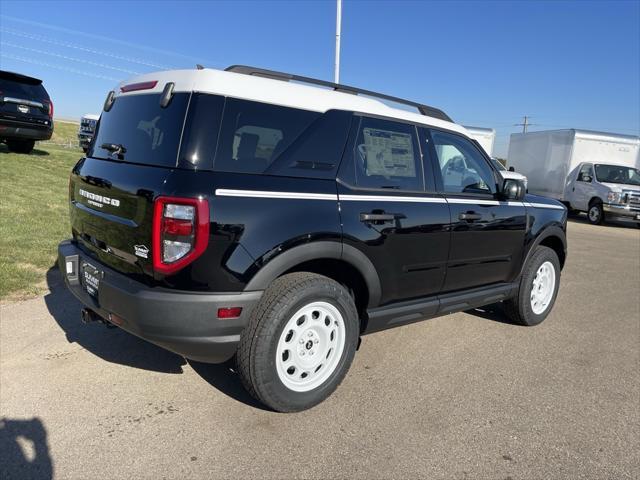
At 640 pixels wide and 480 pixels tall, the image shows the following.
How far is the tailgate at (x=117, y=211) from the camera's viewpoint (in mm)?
2637

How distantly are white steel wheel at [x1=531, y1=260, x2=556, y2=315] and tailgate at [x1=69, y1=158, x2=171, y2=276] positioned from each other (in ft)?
12.3

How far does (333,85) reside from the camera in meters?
3.51

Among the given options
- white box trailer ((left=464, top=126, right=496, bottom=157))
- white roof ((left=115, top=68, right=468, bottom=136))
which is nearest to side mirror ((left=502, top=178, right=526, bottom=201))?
white roof ((left=115, top=68, right=468, bottom=136))

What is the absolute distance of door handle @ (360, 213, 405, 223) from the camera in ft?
10.4

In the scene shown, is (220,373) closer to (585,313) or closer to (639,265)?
(585,313)

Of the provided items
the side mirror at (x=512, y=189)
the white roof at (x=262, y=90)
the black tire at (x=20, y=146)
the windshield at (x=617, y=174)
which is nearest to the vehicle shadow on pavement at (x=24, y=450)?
the white roof at (x=262, y=90)

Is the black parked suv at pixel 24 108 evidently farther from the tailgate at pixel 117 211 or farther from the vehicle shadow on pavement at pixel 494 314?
the vehicle shadow on pavement at pixel 494 314

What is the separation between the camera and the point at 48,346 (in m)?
3.75

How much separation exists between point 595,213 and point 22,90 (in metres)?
16.6

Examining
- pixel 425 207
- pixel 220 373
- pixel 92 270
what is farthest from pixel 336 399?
pixel 92 270

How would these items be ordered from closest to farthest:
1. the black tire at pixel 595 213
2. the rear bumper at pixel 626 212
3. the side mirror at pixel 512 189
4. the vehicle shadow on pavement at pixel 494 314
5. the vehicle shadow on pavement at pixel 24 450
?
the vehicle shadow on pavement at pixel 24 450, the side mirror at pixel 512 189, the vehicle shadow on pavement at pixel 494 314, the rear bumper at pixel 626 212, the black tire at pixel 595 213

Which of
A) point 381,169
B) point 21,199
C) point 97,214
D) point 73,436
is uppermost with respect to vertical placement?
point 381,169

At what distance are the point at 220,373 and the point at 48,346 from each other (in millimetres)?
1367

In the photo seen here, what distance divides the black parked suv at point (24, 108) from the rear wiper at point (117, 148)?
10.3 m
